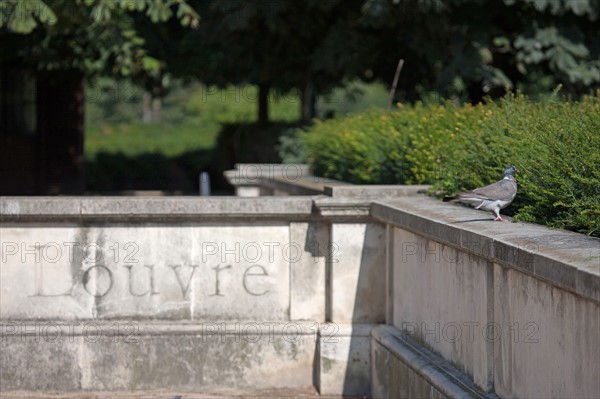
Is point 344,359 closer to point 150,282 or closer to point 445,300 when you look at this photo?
point 150,282

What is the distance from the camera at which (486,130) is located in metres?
7.89

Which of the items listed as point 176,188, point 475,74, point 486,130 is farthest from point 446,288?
point 176,188

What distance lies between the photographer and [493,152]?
7621mm

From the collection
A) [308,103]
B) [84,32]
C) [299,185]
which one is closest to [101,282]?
[299,185]

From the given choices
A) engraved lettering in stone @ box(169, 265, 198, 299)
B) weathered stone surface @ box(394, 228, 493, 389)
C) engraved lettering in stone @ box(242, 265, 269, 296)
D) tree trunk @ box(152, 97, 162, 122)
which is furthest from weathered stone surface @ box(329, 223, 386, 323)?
tree trunk @ box(152, 97, 162, 122)

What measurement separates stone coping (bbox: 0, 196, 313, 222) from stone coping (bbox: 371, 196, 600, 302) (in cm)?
102

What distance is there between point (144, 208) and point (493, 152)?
2.80 m

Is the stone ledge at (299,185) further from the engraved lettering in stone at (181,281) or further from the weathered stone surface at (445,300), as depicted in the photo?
the weathered stone surface at (445,300)

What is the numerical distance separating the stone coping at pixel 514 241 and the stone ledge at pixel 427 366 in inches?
32.8

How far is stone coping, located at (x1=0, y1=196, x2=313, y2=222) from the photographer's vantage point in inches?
330

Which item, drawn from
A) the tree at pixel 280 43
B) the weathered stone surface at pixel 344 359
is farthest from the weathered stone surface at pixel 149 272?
the tree at pixel 280 43

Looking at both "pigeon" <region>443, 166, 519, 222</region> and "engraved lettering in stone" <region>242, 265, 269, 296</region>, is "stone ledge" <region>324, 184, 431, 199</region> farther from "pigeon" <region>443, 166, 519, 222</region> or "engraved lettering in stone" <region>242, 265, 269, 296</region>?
"pigeon" <region>443, 166, 519, 222</region>

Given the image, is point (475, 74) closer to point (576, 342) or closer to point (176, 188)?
point (576, 342)

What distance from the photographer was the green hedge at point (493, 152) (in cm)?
598
